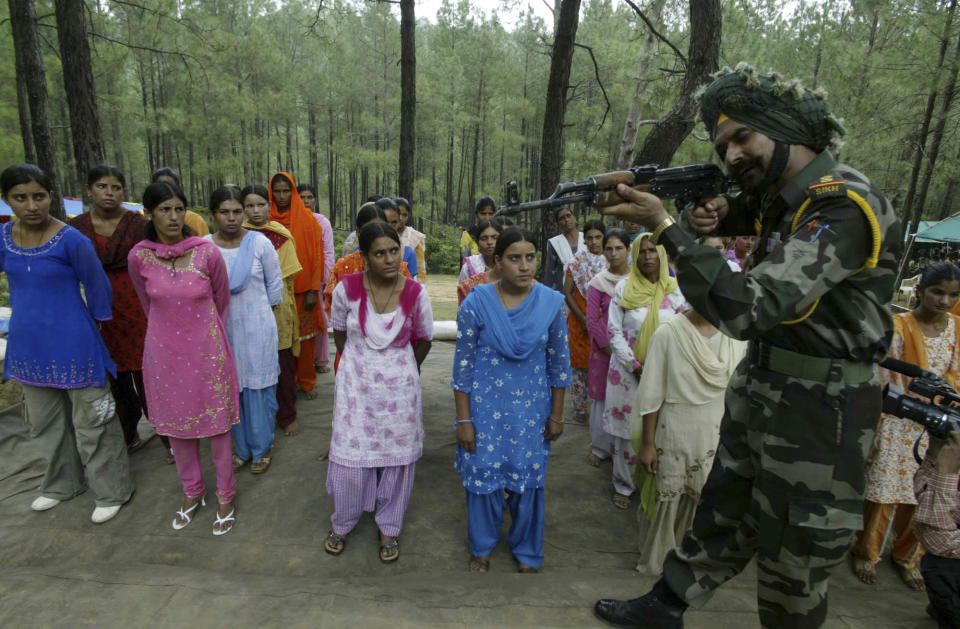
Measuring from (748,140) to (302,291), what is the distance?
12.9ft

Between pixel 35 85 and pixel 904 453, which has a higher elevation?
pixel 35 85

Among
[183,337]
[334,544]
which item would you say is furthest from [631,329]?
[183,337]

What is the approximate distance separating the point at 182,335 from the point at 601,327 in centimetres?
288

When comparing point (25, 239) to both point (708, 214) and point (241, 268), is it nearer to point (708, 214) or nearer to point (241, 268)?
point (241, 268)

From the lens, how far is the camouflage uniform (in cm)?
137

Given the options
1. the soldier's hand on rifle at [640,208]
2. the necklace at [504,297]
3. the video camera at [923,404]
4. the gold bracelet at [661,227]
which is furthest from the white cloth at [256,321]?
the video camera at [923,404]

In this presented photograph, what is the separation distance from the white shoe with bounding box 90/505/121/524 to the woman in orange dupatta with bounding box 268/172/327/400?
1906 millimetres

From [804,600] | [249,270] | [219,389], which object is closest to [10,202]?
[249,270]

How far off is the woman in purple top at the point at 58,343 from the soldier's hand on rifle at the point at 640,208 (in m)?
3.17

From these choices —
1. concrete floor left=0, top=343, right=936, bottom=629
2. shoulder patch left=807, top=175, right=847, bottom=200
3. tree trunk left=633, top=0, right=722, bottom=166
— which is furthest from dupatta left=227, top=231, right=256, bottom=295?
tree trunk left=633, top=0, right=722, bottom=166

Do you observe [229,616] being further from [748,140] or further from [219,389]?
[748,140]

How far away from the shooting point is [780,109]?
1554 millimetres

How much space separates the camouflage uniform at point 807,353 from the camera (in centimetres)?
137

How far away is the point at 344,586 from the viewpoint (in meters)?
2.36
